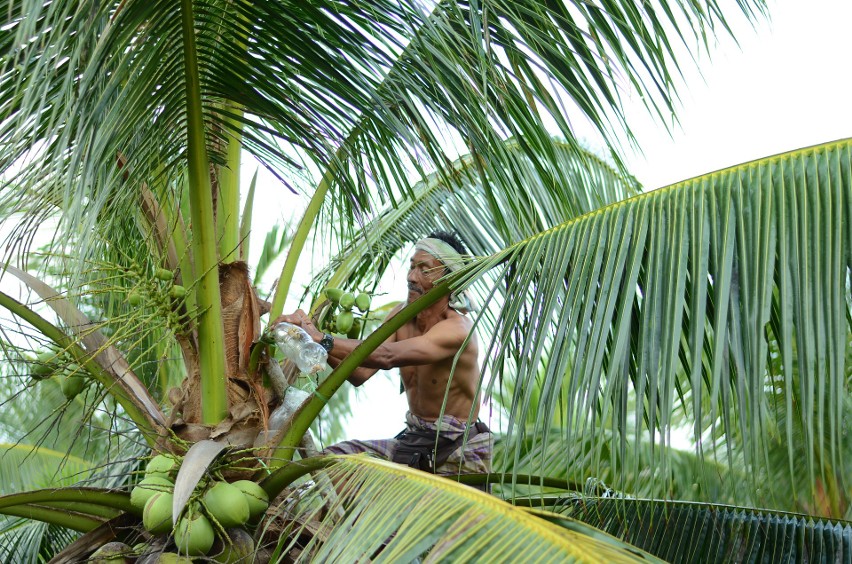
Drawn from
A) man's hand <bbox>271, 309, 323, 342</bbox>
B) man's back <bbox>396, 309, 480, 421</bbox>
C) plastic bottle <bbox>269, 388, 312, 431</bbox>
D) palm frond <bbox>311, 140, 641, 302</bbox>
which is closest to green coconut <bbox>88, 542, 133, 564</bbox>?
plastic bottle <bbox>269, 388, 312, 431</bbox>

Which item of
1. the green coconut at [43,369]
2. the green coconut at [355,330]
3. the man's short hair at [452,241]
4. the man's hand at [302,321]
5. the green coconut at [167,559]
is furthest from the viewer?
the man's short hair at [452,241]

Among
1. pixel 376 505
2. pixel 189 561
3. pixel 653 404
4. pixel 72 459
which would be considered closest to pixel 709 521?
pixel 653 404

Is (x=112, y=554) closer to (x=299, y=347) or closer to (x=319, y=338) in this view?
(x=299, y=347)

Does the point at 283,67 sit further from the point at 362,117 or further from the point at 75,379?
the point at 75,379

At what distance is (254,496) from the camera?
2500 millimetres

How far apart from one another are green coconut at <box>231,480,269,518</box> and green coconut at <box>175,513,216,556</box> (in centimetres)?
12

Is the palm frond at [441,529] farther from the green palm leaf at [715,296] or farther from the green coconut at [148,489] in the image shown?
the green coconut at [148,489]

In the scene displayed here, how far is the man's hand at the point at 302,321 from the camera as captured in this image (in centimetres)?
290

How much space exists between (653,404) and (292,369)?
4.41ft

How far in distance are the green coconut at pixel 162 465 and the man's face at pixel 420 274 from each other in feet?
3.78

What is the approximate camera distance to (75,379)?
2.82 m

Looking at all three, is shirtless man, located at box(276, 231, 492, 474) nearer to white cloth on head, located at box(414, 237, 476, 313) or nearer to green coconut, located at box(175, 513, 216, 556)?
white cloth on head, located at box(414, 237, 476, 313)

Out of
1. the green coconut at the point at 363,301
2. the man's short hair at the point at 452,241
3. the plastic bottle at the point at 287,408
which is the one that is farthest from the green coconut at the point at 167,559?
the man's short hair at the point at 452,241

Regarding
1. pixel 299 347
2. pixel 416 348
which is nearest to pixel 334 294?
pixel 299 347
